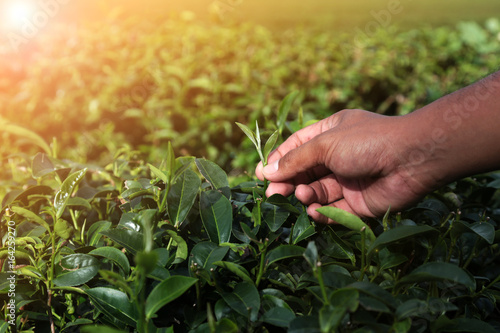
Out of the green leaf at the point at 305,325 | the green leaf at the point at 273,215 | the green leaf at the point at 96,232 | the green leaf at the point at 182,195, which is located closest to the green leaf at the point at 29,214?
the green leaf at the point at 96,232

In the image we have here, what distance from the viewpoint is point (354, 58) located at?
3945mm

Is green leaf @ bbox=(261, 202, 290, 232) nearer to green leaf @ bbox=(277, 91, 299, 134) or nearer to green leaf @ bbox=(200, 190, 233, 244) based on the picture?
green leaf @ bbox=(200, 190, 233, 244)

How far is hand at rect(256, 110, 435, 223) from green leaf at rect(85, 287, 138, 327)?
55 cm

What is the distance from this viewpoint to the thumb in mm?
1393

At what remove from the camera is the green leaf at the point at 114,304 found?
958 mm

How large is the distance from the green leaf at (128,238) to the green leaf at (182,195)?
102 mm

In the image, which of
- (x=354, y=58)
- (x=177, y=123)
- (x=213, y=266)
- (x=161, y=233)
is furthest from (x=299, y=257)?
(x=354, y=58)

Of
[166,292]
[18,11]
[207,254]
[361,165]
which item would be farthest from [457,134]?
[18,11]

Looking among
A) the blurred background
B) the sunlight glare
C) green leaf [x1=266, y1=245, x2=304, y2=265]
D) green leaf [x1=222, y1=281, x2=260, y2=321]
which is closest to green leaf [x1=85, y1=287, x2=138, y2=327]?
green leaf [x1=222, y1=281, x2=260, y2=321]

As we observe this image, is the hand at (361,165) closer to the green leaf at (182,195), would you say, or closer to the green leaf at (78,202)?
the green leaf at (182,195)

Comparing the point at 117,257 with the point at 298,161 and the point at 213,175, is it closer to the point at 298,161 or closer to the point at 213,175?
the point at 213,175

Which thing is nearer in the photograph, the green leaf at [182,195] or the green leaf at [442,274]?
the green leaf at [442,274]

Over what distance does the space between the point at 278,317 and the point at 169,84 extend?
8.49 feet

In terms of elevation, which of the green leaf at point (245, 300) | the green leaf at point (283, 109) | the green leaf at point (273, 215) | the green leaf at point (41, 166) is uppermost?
the green leaf at point (283, 109)
